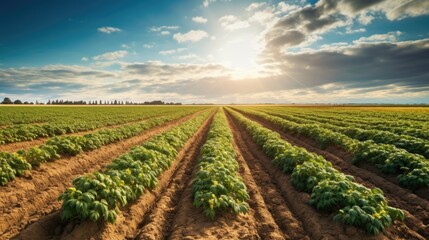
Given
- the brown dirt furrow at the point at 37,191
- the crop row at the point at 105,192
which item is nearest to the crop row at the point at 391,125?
the crop row at the point at 105,192

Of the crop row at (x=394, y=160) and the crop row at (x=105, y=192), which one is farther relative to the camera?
the crop row at (x=394, y=160)

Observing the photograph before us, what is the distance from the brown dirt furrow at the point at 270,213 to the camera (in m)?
7.05

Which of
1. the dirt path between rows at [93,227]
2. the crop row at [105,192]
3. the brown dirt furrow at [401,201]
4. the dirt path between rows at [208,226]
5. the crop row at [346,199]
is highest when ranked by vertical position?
the crop row at [105,192]

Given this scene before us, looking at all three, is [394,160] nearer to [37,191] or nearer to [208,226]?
[208,226]

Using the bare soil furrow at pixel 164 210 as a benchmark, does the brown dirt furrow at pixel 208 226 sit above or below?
above

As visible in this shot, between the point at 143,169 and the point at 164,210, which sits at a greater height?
the point at 143,169

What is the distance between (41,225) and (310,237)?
656 centimetres

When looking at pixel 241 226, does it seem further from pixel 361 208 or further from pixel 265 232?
pixel 361 208

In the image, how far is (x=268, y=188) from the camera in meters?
10.7

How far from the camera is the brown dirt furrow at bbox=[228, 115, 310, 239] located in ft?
23.1

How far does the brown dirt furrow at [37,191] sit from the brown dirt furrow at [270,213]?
19.7ft

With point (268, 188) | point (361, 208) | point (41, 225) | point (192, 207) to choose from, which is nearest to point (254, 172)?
point (268, 188)

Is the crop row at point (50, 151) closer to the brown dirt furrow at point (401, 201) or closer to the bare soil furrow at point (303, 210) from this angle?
the bare soil furrow at point (303, 210)

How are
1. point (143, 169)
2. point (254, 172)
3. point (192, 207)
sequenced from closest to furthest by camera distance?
point (192, 207), point (143, 169), point (254, 172)
